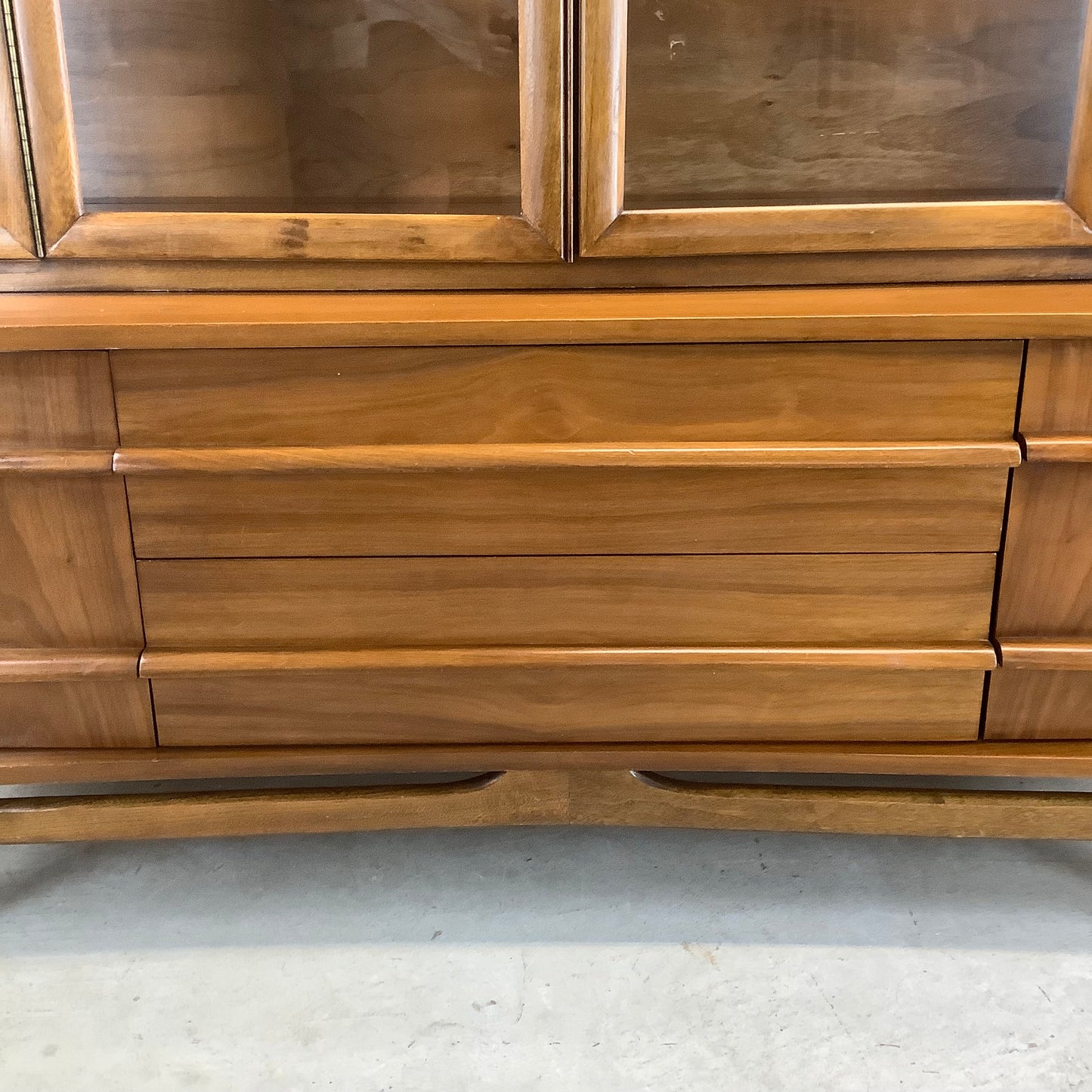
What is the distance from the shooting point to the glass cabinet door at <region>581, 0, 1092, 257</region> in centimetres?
91

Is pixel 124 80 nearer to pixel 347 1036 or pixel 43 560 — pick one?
pixel 43 560

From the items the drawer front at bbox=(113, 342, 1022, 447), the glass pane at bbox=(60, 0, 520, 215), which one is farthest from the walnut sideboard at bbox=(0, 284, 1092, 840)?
the glass pane at bbox=(60, 0, 520, 215)

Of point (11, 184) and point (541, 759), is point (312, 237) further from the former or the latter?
point (541, 759)

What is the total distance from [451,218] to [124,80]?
0.37 meters

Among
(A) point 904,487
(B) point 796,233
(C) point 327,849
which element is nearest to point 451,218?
(B) point 796,233

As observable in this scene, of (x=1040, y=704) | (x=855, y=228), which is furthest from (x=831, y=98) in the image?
(x=1040, y=704)

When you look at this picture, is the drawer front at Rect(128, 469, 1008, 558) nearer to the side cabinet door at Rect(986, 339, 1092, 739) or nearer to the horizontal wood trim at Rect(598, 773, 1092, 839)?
the side cabinet door at Rect(986, 339, 1092, 739)

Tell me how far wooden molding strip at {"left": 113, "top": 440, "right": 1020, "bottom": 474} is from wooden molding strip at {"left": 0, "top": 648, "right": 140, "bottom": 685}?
0.58 ft

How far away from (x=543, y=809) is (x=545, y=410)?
396mm

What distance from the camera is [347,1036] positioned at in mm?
880

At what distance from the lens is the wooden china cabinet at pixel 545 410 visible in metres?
0.82

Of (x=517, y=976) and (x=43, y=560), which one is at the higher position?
(x=43, y=560)

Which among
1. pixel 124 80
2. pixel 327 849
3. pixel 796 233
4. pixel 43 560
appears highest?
pixel 124 80

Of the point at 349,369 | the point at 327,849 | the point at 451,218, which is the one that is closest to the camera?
the point at 349,369
